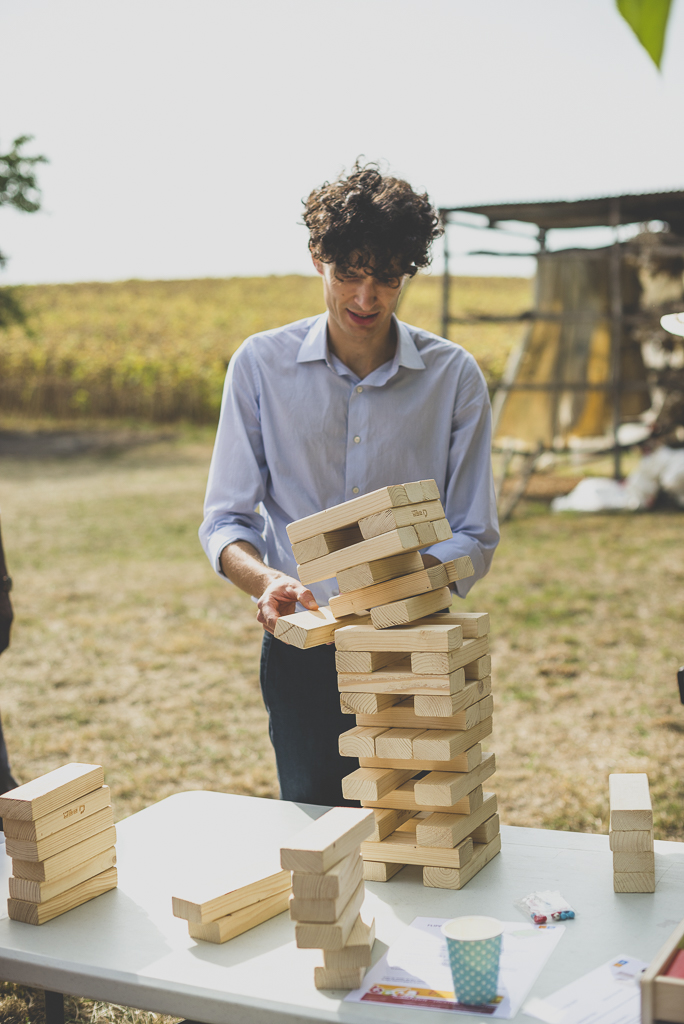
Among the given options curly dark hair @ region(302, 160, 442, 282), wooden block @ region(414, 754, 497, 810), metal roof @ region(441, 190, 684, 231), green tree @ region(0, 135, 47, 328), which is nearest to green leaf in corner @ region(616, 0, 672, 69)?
wooden block @ region(414, 754, 497, 810)

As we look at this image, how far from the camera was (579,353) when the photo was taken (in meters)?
11.8

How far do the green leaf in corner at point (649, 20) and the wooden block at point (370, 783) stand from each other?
5.57 feet

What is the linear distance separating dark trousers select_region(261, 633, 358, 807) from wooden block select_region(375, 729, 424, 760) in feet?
1.89

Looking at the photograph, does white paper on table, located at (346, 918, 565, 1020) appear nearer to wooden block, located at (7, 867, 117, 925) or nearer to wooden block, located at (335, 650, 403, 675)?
wooden block, located at (335, 650, 403, 675)

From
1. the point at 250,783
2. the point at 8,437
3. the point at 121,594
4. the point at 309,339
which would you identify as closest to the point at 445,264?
the point at 121,594

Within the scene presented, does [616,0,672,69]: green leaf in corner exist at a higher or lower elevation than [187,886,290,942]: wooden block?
higher

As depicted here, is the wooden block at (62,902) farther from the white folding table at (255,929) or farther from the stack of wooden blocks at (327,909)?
the stack of wooden blocks at (327,909)

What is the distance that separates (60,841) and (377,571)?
0.83m

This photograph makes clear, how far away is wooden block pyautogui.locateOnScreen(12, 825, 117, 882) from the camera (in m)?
1.79

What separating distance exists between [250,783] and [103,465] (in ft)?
43.0

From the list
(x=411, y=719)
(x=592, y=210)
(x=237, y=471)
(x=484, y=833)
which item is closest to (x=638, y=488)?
(x=592, y=210)

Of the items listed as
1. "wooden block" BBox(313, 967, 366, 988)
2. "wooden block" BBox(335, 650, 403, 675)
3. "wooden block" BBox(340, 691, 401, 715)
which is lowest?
"wooden block" BBox(313, 967, 366, 988)

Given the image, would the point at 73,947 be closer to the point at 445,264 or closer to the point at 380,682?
the point at 380,682

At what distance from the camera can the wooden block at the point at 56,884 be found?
1776mm
